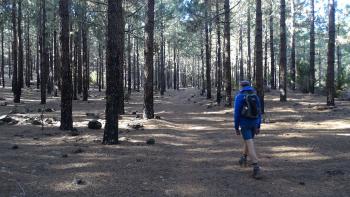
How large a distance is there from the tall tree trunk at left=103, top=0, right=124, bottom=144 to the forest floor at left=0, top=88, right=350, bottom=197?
562mm

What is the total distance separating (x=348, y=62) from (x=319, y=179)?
89.6 metres

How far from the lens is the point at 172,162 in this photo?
347 inches

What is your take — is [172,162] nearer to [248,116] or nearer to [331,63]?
[248,116]

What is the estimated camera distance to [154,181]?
23.5ft

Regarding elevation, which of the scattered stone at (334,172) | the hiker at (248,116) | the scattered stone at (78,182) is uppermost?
the hiker at (248,116)

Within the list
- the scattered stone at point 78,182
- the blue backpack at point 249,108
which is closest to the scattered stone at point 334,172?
the blue backpack at point 249,108

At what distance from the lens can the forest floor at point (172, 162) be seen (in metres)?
6.67

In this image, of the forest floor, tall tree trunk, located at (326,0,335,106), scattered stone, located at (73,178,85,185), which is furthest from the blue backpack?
tall tree trunk, located at (326,0,335,106)

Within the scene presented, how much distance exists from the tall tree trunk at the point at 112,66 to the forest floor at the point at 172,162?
0.56 meters

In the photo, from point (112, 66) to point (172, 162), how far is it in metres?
3.22

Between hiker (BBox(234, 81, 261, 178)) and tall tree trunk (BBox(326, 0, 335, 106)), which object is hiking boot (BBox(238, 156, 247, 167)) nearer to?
hiker (BBox(234, 81, 261, 178))

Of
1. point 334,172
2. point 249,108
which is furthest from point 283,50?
point 249,108

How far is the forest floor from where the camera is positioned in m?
6.67

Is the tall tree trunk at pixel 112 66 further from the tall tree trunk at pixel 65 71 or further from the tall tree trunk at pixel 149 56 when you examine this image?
the tall tree trunk at pixel 149 56
